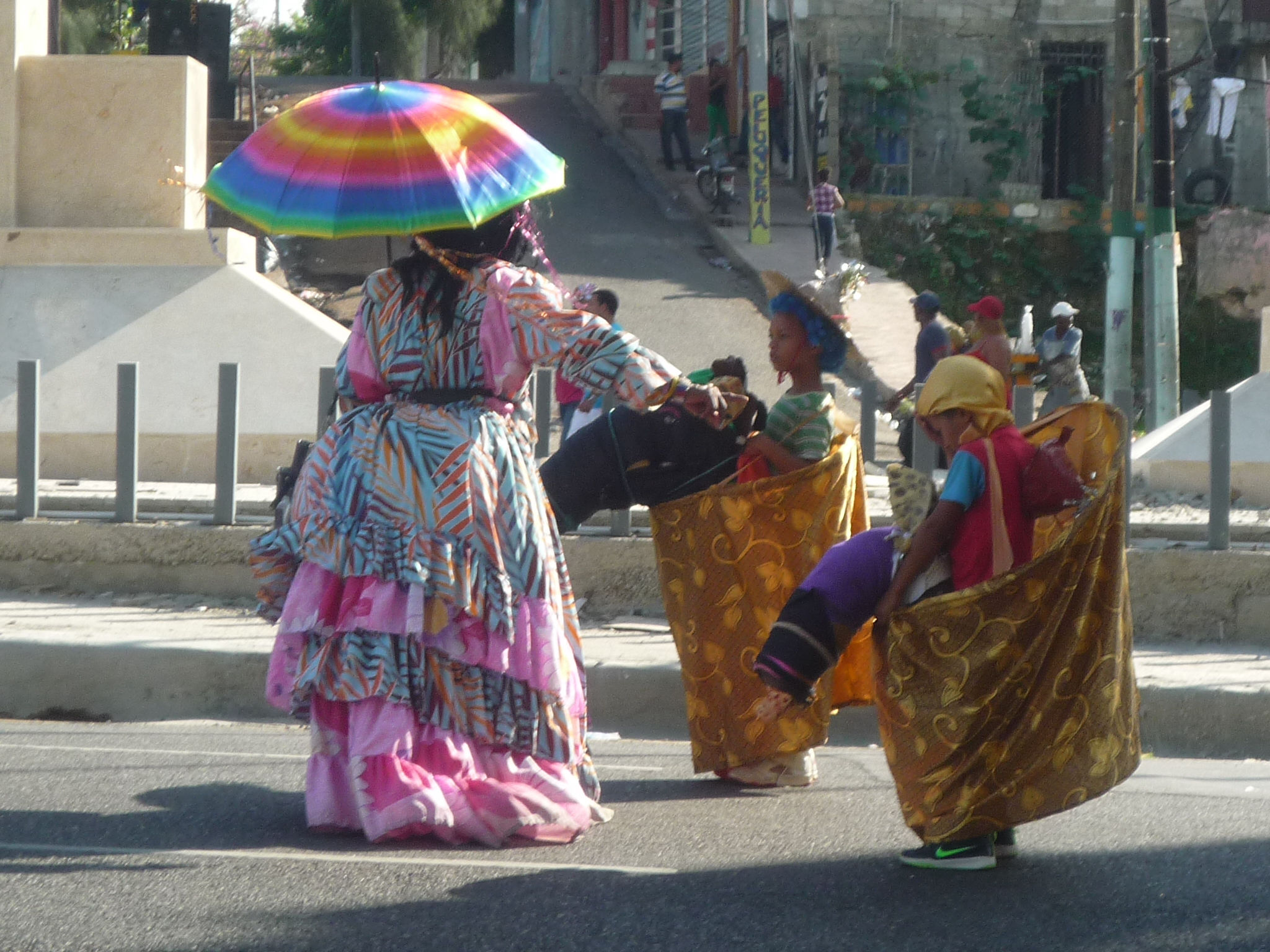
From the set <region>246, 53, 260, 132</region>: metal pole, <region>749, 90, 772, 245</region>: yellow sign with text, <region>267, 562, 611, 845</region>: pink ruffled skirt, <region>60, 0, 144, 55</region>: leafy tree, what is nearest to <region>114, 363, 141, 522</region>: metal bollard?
<region>267, 562, 611, 845</region>: pink ruffled skirt

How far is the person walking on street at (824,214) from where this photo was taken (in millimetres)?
18672

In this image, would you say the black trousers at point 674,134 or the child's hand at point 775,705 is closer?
the child's hand at point 775,705

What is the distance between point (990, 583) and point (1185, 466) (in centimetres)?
587

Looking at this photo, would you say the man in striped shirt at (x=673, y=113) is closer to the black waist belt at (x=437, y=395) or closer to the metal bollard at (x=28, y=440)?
the metal bollard at (x=28, y=440)

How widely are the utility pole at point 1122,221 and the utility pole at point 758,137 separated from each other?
470cm

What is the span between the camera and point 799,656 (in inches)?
157

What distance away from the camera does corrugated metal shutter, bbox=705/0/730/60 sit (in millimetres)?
27594

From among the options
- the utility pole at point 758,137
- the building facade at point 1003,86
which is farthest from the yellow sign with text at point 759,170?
Result: the building facade at point 1003,86

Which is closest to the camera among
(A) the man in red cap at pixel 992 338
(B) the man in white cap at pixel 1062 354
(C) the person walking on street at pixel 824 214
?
(A) the man in red cap at pixel 992 338

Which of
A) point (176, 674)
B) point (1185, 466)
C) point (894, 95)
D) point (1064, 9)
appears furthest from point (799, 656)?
point (1064, 9)

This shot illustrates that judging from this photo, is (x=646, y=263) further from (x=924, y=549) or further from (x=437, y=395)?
(x=924, y=549)

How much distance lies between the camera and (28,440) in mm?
8305

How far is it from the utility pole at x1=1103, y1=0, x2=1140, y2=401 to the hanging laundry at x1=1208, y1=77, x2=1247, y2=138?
800cm

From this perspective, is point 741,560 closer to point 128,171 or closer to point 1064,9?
point 128,171
